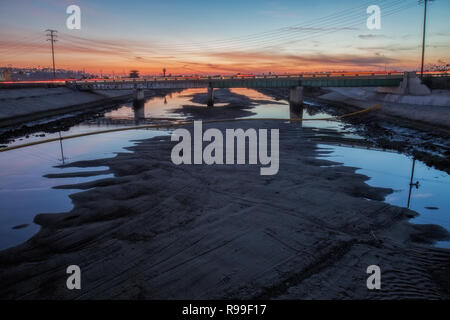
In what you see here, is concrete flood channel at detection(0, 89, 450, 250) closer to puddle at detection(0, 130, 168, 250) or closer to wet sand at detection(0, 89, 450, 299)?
puddle at detection(0, 130, 168, 250)

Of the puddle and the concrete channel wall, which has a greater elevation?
the concrete channel wall

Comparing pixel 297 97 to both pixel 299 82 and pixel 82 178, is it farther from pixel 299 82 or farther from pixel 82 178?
pixel 82 178

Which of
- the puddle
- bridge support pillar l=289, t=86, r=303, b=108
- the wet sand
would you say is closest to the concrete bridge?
bridge support pillar l=289, t=86, r=303, b=108

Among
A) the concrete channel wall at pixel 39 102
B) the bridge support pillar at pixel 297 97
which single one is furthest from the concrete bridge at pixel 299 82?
the concrete channel wall at pixel 39 102

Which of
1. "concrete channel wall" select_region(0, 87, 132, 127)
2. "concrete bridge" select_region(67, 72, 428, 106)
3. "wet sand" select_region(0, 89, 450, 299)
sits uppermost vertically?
"concrete bridge" select_region(67, 72, 428, 106)

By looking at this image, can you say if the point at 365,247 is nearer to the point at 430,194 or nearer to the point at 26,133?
the point at 430,194

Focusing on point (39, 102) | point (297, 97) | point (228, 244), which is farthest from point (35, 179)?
point (297, 97)

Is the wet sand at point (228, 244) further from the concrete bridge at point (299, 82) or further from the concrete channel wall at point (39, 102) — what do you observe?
the concrete bridge at point (299, 82)

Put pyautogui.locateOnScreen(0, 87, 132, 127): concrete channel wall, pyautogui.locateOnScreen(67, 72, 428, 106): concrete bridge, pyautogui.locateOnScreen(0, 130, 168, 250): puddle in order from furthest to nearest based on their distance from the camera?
pyautogui.locateOnScreen(67, 72, 428, 106): concrete bridge < pyautogui.locateOnScreen(0, 87, 132, 127): concrete channel wall < pyautogui.locateOnScreen(0, 130, 168, 250): puddle
